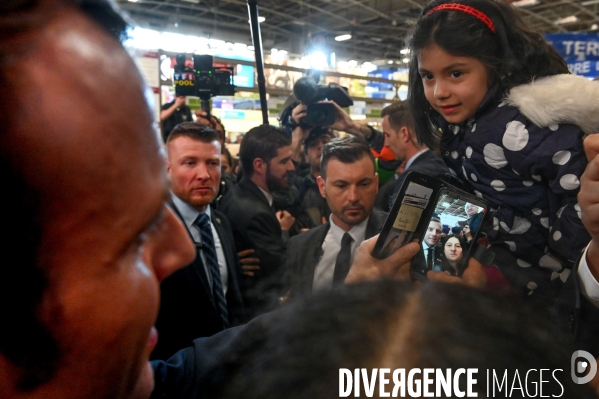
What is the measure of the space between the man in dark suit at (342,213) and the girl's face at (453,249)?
17.3 inches

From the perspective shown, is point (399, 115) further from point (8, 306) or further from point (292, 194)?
point (8, 306)

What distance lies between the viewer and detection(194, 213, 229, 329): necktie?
1.62 m

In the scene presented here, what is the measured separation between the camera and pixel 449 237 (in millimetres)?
847

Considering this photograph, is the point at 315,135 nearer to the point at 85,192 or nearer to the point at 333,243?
the point at 333,243

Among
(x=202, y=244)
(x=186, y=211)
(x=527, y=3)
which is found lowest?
(x=202, y=244)

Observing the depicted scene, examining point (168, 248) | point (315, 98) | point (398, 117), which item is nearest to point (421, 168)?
point (398, 117)

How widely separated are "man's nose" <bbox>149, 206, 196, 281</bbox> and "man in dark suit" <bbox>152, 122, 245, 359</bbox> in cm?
117

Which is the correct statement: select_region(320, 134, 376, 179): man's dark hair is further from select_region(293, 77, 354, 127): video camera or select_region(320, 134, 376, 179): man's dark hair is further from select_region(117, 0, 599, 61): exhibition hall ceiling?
select_region(117, 0, 599, 61): exhibition hall ceiling

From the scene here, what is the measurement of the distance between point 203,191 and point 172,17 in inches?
344

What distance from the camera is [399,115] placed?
236 cm

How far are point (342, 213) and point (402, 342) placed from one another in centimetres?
134

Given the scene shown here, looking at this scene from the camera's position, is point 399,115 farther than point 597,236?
Yes

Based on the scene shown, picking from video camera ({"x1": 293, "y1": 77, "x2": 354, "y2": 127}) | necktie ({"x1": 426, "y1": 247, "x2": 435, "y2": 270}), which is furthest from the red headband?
video camera ({"x1": 293, "y1": 77, "x2": 354, "y2": 127})

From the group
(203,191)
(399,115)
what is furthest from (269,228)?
(399,115)
